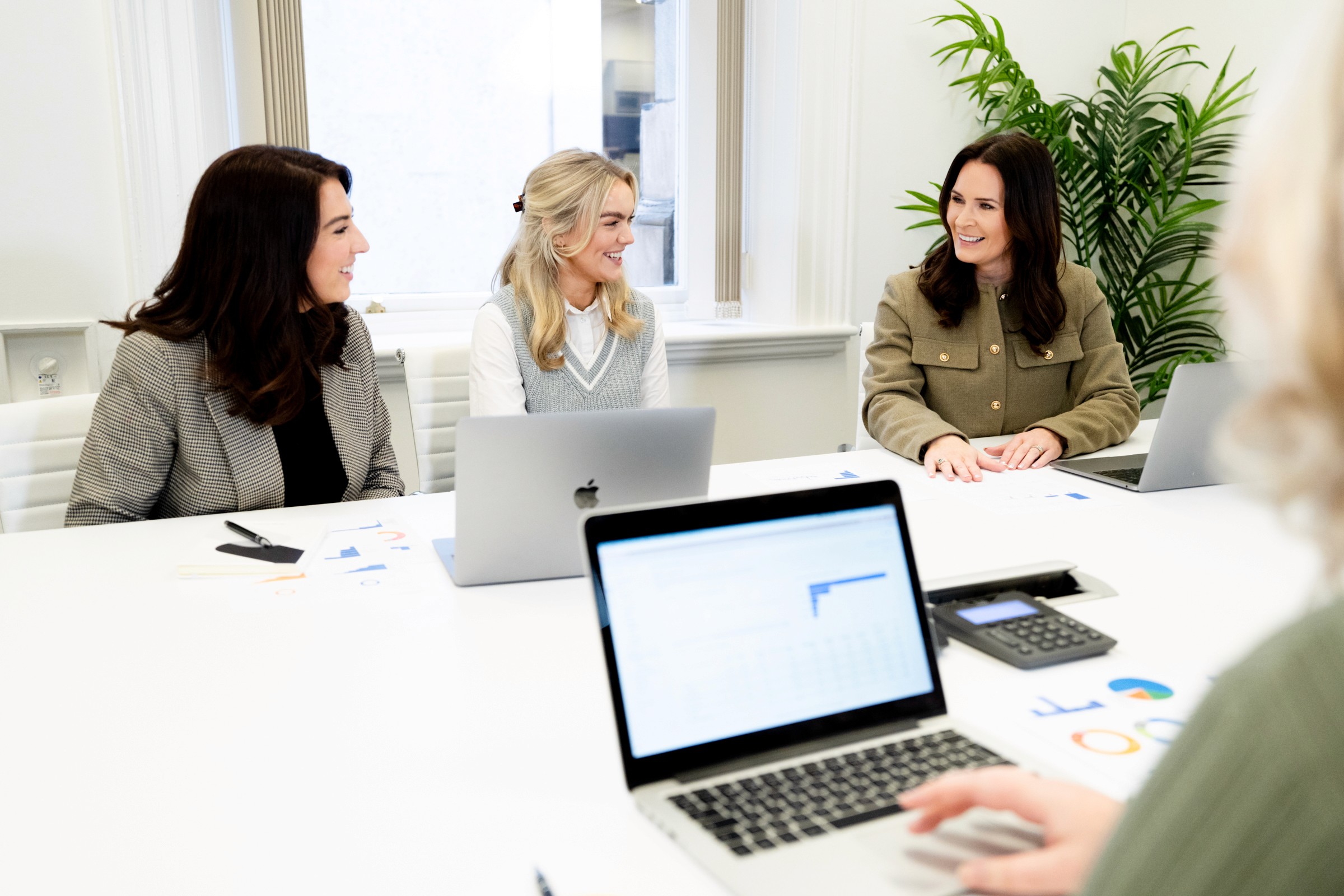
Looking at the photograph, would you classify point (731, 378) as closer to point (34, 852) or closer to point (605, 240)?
point (605, 240)

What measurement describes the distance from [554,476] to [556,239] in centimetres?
124

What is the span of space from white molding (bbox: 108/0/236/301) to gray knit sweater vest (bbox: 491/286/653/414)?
95 centimetres

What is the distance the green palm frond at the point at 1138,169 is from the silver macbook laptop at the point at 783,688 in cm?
266

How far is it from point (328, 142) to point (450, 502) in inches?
66.6

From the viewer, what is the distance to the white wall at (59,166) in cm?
251

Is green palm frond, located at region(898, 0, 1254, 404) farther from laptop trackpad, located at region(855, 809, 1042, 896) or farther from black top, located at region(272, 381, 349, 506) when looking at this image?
laptop trackpad, located at region(855, 809, 1042, 896)

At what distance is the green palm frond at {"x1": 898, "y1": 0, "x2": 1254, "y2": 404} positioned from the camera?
346 cm

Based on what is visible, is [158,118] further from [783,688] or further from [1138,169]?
[1138,169]

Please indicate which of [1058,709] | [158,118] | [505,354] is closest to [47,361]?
[158,118]

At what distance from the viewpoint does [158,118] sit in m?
2.67

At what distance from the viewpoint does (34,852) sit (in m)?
0.82

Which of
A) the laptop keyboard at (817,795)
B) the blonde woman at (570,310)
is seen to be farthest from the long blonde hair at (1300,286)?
the blonde woman at (570,310)

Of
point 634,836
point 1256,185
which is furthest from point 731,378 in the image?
point 1256,185

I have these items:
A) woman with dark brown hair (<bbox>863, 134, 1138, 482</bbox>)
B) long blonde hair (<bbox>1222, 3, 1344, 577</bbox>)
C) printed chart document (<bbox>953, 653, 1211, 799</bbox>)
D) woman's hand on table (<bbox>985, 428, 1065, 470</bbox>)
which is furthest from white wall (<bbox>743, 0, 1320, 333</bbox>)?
long blonde hair (<bbox>1222, 3, 1344, 577</bbox>)
